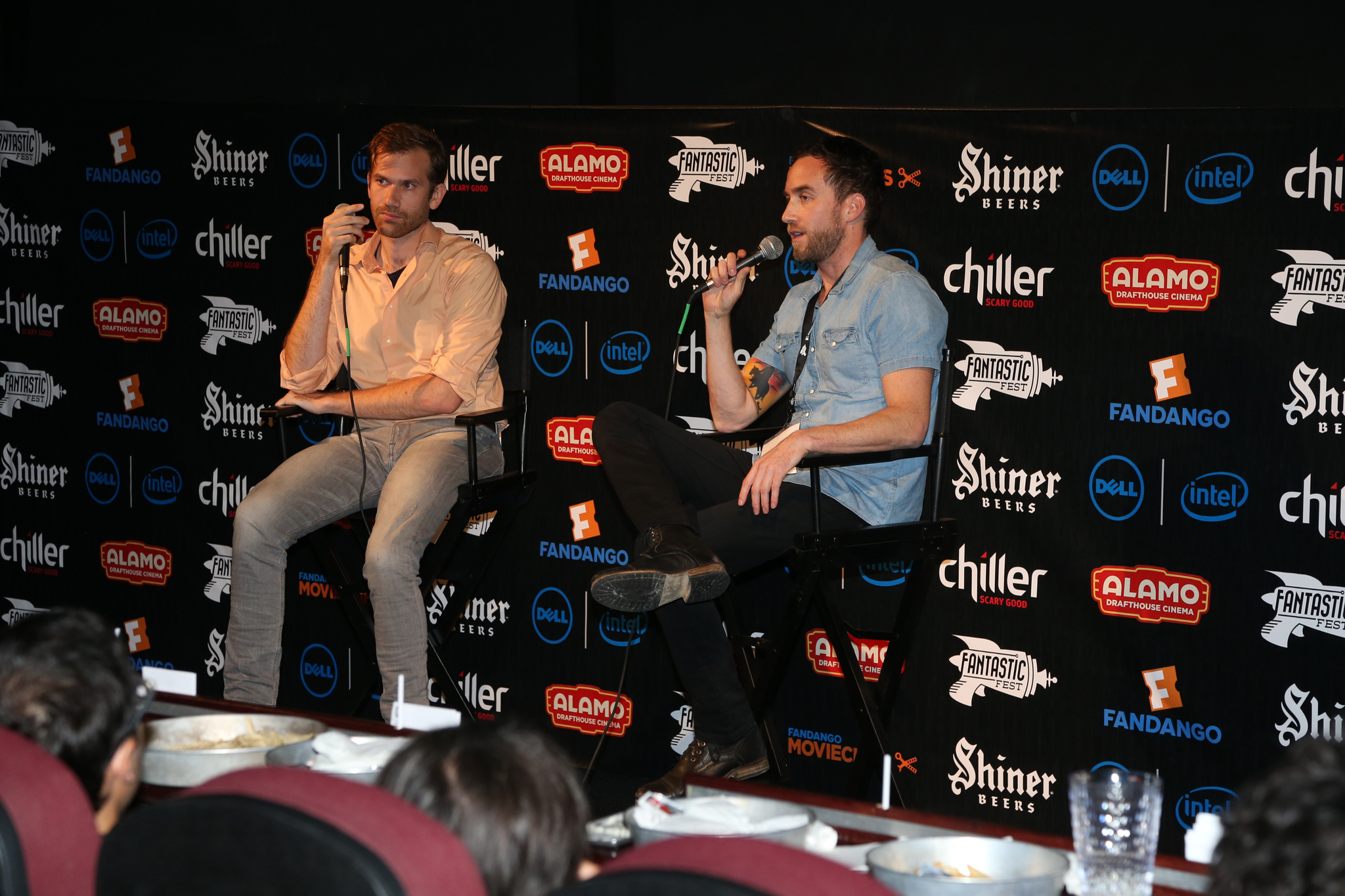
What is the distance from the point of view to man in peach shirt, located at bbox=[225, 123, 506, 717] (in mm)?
2932

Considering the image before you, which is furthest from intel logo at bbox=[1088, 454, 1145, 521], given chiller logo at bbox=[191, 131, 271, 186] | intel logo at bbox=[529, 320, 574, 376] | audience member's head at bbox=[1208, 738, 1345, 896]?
chiller logo at bbox=[191, 131, 271, 186]

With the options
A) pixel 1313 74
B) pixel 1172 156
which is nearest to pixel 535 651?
pixel 1172 156

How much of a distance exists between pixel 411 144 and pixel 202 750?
194 centimetres

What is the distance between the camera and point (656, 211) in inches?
131

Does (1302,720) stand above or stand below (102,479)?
below

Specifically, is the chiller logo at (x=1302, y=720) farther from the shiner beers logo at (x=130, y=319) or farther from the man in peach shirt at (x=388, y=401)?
the shiner beers logo at (x=130, y=319)

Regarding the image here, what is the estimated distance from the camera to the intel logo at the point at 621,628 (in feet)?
11.1

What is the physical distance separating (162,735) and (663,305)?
1.94 metres

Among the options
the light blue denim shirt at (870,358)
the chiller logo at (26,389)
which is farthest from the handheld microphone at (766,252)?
the chiller logo at (26,389)

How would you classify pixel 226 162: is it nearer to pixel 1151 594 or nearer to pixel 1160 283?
pixel 1160 283

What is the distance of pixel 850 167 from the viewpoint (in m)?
2.86

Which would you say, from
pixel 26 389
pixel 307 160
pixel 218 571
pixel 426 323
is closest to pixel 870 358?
pixel 426 323

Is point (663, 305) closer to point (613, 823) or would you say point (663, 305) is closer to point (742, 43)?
point (742, 43)

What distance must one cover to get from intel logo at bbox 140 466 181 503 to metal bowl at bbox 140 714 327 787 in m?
2.37
